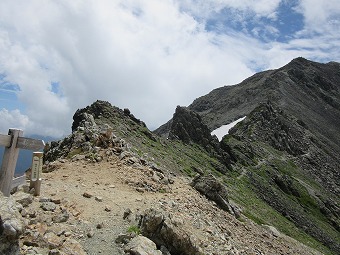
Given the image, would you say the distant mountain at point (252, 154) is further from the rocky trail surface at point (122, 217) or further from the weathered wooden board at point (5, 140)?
the weathered wooden board at point (5, 140)

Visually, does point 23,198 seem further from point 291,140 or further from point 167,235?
point 291,140

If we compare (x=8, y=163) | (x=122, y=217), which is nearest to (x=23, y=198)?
(x=8, y=163)

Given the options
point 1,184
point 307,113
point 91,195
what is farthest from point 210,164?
point 307,113

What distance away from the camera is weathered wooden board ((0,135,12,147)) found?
13.8 metres

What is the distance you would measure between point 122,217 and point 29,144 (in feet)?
18.8

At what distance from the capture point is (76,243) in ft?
45.8

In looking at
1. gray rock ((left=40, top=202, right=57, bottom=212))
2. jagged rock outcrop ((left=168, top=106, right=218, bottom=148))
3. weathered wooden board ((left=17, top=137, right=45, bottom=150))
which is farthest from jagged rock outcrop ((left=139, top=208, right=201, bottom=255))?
jagged rock outcrop ((left=168, top=106, right=218, bottom=148))

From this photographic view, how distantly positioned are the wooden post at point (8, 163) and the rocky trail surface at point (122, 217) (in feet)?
3.22

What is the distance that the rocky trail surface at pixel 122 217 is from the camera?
14.2m

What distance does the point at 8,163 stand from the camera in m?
14.1

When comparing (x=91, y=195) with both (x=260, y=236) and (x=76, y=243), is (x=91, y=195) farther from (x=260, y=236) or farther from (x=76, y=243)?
(x=260, y=236)

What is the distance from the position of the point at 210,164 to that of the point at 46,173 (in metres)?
64.5

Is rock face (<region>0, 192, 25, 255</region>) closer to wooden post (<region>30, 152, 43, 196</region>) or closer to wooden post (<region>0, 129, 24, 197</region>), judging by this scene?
wooden post (<region>0, 129, 24, 197</region>)

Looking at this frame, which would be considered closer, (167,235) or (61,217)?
(61,217)
